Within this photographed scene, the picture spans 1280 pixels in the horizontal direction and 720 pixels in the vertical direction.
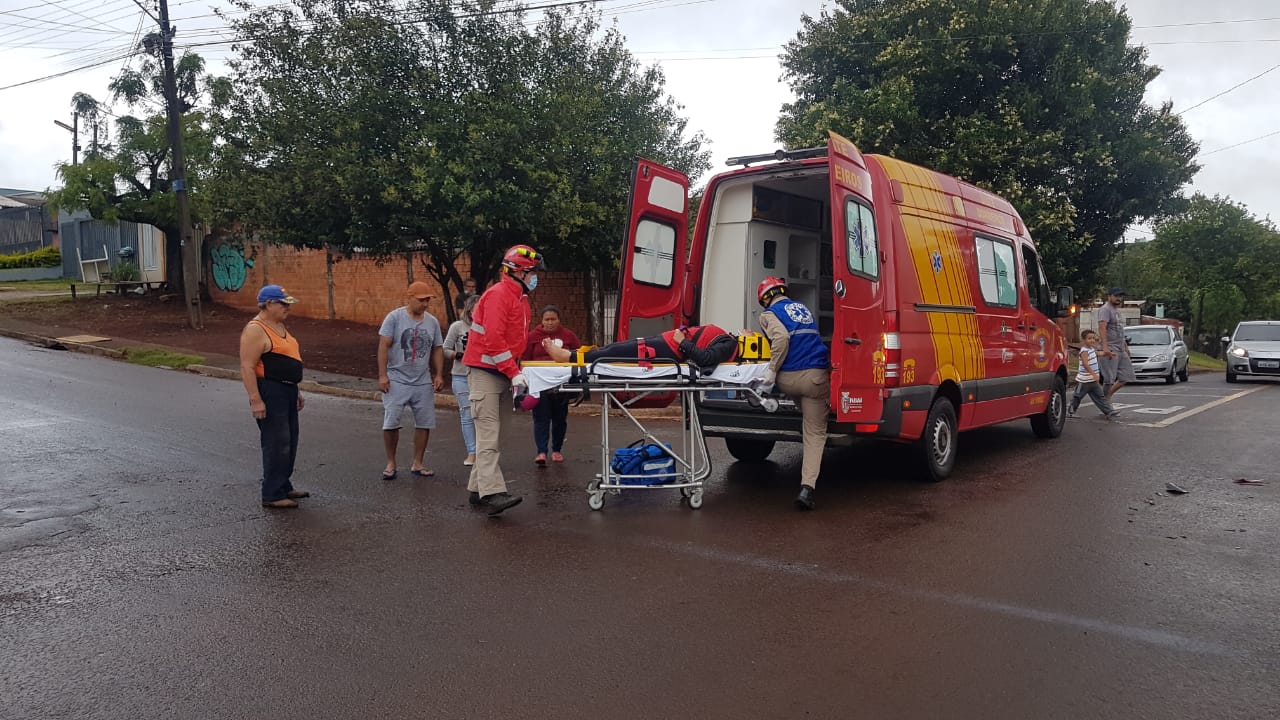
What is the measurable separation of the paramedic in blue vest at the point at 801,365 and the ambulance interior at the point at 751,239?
115 cm

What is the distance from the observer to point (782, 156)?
7.33m

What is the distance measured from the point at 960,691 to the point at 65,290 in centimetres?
3525

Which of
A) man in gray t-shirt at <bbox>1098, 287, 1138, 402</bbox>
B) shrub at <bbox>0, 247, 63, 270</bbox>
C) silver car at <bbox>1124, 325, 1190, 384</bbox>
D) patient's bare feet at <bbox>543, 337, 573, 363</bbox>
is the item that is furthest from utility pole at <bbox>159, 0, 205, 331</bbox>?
shrub at <bbox>0, 247, 63, 270</bbox>

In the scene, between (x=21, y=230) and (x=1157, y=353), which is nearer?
(x=1157, y=353)

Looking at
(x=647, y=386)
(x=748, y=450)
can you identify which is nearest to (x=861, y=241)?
(x=647, y=386)

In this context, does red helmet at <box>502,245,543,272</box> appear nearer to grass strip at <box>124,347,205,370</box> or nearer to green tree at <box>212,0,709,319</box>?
green tree at <box>212,0,709,319</box>

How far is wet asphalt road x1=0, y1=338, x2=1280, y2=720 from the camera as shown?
11.9ft

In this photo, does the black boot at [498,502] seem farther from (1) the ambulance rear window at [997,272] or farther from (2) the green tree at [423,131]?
(2) the green tree at [423,131]

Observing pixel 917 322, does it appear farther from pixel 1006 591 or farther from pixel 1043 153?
pixel 1043 153

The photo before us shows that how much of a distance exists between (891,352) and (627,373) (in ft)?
6.69

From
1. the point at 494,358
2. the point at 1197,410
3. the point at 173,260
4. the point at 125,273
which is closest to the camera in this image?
the point at 494,358

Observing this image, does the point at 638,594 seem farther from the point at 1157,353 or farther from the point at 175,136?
the point at 1157,353

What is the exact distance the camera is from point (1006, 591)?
16.0 feet

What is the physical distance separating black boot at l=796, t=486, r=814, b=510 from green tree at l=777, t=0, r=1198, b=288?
42.8 feet
